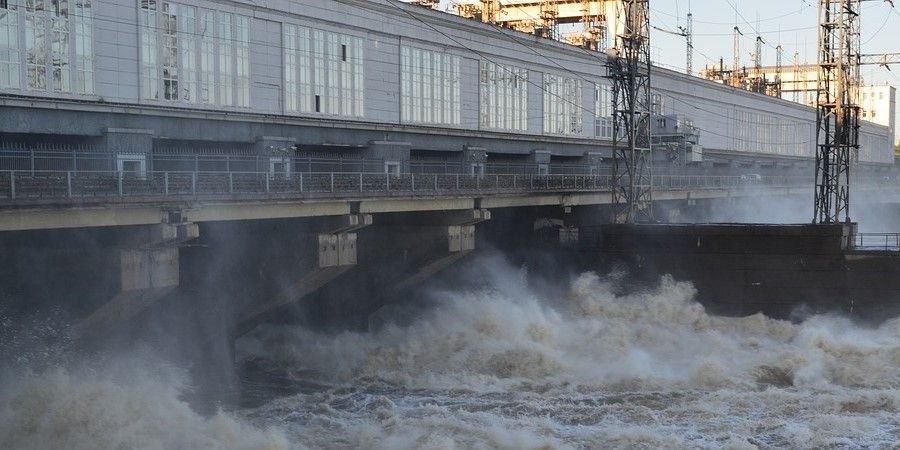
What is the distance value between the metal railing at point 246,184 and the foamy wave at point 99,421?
513 centimetres

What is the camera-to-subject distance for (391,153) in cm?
4484

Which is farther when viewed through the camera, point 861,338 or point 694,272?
point 694,272

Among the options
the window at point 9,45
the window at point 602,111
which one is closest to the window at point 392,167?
the window at point 9,45

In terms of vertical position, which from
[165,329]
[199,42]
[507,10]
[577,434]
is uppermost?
[507,10]

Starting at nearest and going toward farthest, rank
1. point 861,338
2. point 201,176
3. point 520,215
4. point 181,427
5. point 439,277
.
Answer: point 181,427, point 201,176, point 861,338, point 439,277, point 520,215

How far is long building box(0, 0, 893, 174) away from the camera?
3206cm

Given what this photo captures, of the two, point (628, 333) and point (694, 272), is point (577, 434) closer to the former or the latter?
point (628, 333)

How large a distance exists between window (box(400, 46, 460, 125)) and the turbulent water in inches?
372

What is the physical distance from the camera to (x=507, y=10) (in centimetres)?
8256

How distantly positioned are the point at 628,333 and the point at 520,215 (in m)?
10.6

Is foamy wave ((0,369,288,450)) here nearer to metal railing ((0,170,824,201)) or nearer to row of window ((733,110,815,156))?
metal railing ((0,170,824,201))

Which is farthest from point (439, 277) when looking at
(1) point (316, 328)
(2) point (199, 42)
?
(2) point (199, 42)

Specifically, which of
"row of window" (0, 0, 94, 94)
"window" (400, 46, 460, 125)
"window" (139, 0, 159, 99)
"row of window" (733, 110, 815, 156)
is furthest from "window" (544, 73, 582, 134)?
"row of window" (0, 0, 94, 94)

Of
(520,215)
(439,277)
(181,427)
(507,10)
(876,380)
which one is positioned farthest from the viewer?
(507,10)
